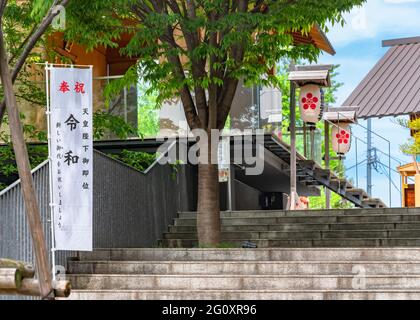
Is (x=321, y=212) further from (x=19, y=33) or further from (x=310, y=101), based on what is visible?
(x=19, y=33)

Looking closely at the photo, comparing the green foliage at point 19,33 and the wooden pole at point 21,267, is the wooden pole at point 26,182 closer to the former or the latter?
the wooden pole at point 21,267

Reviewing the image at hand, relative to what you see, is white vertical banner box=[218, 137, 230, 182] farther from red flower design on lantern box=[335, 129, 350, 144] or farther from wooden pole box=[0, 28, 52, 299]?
wooden pole box=[0, 28, 52, 299]

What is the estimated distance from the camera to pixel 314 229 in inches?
664

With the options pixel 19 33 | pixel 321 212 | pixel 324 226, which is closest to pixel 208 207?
pixel 324 226

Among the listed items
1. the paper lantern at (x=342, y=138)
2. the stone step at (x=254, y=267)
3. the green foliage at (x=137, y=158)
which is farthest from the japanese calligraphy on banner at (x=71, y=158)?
the paper lantern at (x=342, y=138)

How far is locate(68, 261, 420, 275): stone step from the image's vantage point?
1271 cm

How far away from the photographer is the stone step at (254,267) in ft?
41.7

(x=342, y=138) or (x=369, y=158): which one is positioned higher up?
(x=342, y=138)

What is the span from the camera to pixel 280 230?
17.1 metres

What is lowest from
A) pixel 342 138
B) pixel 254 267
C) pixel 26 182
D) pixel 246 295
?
pixel 246 295

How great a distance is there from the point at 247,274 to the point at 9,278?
5815mm

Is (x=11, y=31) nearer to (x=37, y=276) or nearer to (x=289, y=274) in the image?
(x=289, y=274)

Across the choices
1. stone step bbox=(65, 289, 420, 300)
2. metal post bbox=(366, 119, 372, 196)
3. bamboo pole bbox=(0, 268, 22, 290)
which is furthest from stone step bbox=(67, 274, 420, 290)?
metal post bbox=(366, 119, 372, 196)
